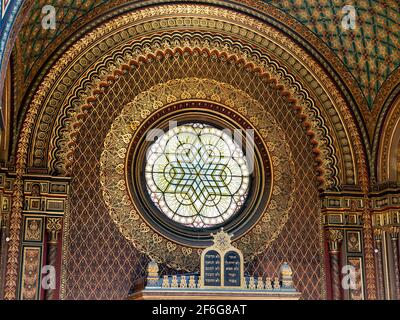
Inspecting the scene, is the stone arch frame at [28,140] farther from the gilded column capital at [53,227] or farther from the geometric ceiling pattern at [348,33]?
the gilded column capital at [53,227]

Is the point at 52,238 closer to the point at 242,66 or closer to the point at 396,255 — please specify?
the point at 242,66

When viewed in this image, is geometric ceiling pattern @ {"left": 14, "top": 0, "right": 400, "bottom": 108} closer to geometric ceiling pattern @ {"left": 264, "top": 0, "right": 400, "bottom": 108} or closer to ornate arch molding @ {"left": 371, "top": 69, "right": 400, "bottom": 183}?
geometric ceiling pattern @ {"left": 264, "top": 0, "right": 400, "bottom": 108}

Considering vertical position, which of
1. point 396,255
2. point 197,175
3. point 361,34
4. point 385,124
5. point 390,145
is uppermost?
point 361,34

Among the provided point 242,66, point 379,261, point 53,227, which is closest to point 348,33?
point 242,66

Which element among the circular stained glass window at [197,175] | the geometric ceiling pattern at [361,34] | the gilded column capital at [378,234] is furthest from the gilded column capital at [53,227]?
the gilded column capital at [378,234]

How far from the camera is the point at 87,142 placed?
51.6 feet

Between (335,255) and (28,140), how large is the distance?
6776 millimetres

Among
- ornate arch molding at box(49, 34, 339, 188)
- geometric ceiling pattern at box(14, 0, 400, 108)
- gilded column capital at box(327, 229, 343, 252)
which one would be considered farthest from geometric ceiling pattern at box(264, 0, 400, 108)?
gilded column capital at box(327, 229, 343, 252)

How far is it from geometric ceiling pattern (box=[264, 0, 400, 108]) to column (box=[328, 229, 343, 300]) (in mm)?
3010

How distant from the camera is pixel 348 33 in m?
16.8

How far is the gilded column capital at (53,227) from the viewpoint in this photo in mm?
14875

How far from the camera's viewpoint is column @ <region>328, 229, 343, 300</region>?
53.0 ft
